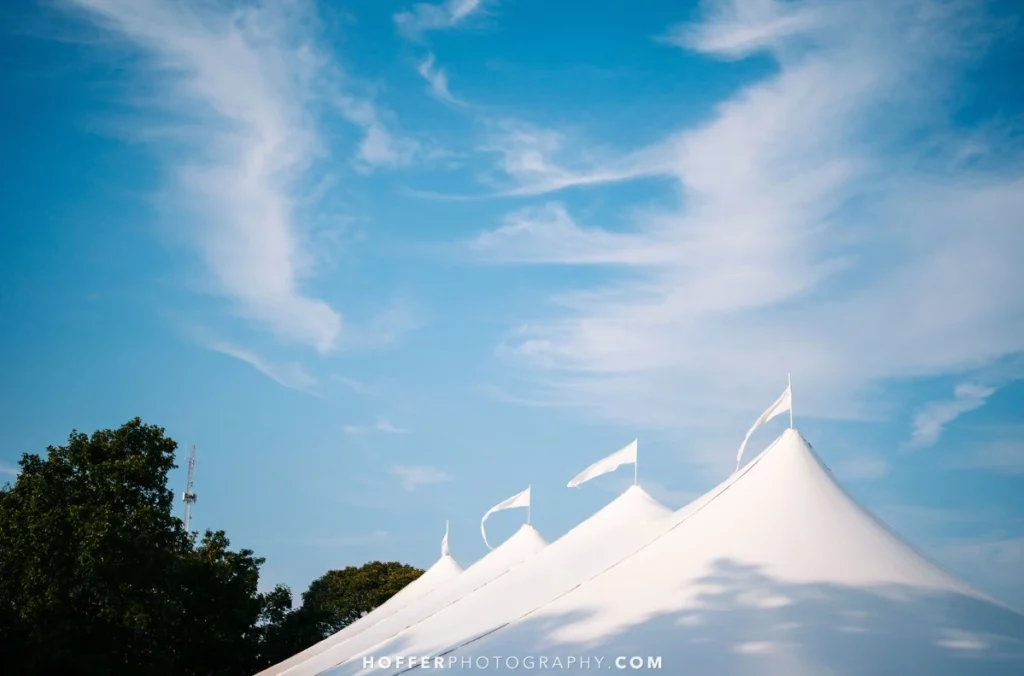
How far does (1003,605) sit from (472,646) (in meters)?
5.50

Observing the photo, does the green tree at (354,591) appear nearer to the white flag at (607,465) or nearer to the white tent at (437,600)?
the white tent at (437,600)

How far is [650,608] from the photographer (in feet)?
32.3

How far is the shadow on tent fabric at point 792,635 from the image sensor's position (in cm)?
845

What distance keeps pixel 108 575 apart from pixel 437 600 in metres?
6.22

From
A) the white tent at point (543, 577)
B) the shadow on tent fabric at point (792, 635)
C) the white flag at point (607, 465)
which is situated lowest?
the shadow on tent fabric at point (792, 635)

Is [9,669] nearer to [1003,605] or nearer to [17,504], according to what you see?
[17,504]

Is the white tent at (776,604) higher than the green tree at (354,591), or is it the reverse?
the green tree at (354,591)

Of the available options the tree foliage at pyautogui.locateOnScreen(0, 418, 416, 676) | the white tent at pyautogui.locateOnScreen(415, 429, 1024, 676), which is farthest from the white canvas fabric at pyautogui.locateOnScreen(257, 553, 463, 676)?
the white tent at pyautogui.locateOnScreen(415, 429, 1024, 676)

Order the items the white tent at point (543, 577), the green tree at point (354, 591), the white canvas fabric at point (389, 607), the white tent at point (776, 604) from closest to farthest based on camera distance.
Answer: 1. the white tent at point (776, 604)
2. the white tent at point (543, 577)
3. the white canvas fabric at point (389, 607)
4. the green tree at point (354, 591)

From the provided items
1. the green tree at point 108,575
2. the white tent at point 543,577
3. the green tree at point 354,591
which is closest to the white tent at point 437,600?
the white tent at point 543,577

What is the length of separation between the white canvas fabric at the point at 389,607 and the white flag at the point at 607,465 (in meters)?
5.55

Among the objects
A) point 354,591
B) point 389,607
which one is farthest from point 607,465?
point 354,591

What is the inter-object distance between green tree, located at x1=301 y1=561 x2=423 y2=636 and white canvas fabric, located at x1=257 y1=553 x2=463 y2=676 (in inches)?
529

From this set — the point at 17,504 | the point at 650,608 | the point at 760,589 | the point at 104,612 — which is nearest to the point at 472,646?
the point at 650,608
